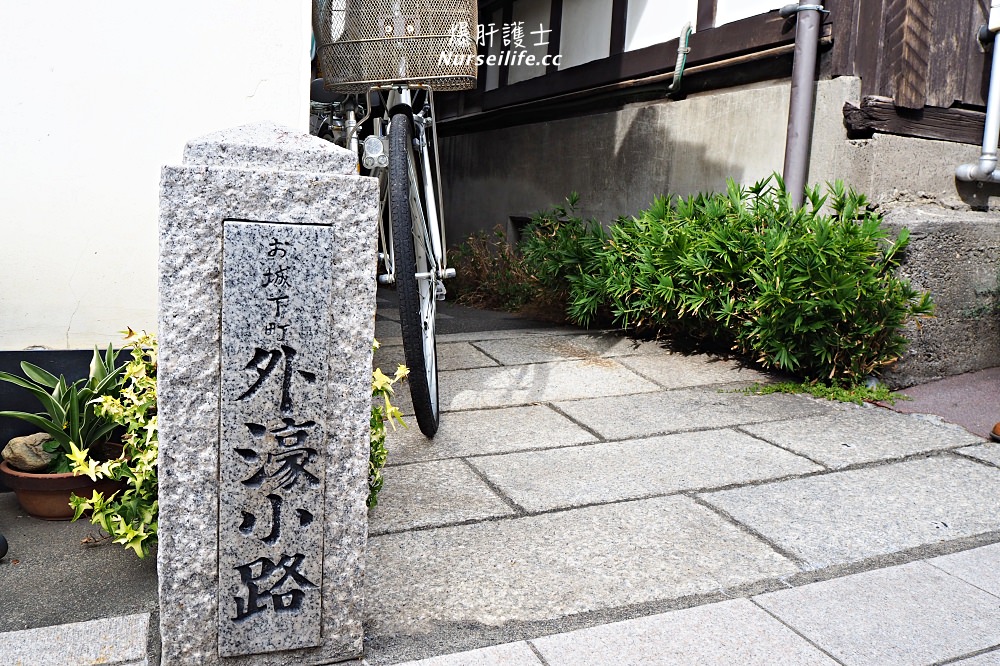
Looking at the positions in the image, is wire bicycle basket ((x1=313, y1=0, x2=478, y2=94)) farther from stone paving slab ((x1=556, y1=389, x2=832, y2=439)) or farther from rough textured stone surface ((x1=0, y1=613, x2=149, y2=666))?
rough textured stone surface ((x1=0, y1=613, x2=149, y2=666))

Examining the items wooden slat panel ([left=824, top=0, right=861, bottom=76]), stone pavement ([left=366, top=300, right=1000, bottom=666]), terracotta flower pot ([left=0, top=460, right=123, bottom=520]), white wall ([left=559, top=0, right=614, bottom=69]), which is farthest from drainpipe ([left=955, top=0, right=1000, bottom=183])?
terracotta flower pot ([left=0, top=460, right=123, bottom=520])

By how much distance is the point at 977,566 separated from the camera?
2.84 meters

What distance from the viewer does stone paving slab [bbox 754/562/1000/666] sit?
2334mm

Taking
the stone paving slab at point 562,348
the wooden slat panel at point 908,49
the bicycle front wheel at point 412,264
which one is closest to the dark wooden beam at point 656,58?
the wooden slat panel at point 908,49

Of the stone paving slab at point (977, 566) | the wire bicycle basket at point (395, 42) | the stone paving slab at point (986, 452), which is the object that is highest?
the wire bicycle basket at point (395, 42)

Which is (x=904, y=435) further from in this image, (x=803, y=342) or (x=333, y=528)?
(x=333, y=528)

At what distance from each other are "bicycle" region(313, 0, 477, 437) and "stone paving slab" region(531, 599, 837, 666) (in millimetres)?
1340

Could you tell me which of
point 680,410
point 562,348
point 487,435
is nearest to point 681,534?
point 487,435

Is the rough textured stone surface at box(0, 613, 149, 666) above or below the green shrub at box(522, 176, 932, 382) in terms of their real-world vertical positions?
below

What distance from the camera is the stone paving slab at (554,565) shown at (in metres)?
2.50

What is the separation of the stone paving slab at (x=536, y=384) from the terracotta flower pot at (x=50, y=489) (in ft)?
5.90

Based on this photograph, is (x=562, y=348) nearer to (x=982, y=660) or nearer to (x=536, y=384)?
(x=536, y=384)

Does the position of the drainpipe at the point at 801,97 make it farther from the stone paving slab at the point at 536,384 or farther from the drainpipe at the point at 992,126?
the stone paving slab at the point at 536,384

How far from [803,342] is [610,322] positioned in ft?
6.24
